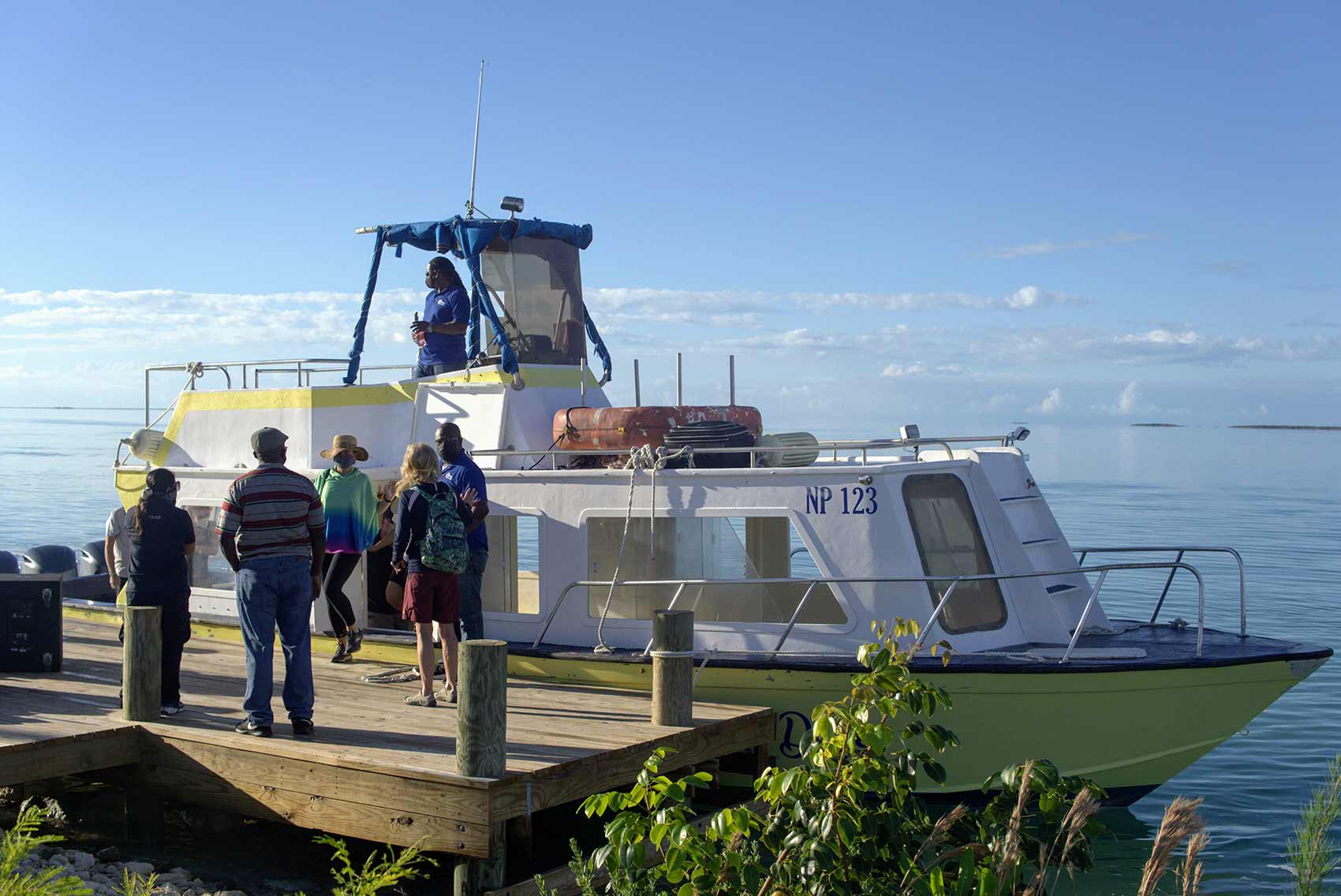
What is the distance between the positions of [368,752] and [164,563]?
2093 millimetres

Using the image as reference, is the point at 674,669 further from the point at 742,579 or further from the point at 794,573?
the point at 794,573

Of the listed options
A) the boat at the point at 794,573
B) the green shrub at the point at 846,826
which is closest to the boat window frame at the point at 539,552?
the boat at the point at 794,573

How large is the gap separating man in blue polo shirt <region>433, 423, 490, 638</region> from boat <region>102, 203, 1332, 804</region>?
2.97 feet

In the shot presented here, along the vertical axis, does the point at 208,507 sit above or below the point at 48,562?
above

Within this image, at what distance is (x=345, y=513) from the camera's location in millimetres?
9102

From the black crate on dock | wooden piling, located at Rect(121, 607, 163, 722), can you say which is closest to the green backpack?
wooden piling, located at Rect(121, 607, 163, 722)

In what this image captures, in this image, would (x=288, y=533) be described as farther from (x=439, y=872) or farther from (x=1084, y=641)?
(x=1084, y=641)

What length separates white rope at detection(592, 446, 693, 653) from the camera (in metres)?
9.05

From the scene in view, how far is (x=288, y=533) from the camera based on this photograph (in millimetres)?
7035

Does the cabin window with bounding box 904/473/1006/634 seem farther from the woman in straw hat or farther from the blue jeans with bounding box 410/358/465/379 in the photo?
the blue jeans with bounding box 410/358/465/379

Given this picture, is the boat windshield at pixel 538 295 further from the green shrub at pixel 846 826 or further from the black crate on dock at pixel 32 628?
the green shrub at pixel 846 826

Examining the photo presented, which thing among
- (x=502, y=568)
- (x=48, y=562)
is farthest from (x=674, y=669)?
(x=48, y=562)

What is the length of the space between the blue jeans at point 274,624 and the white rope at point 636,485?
7.80ft

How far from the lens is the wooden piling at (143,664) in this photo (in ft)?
24.7
